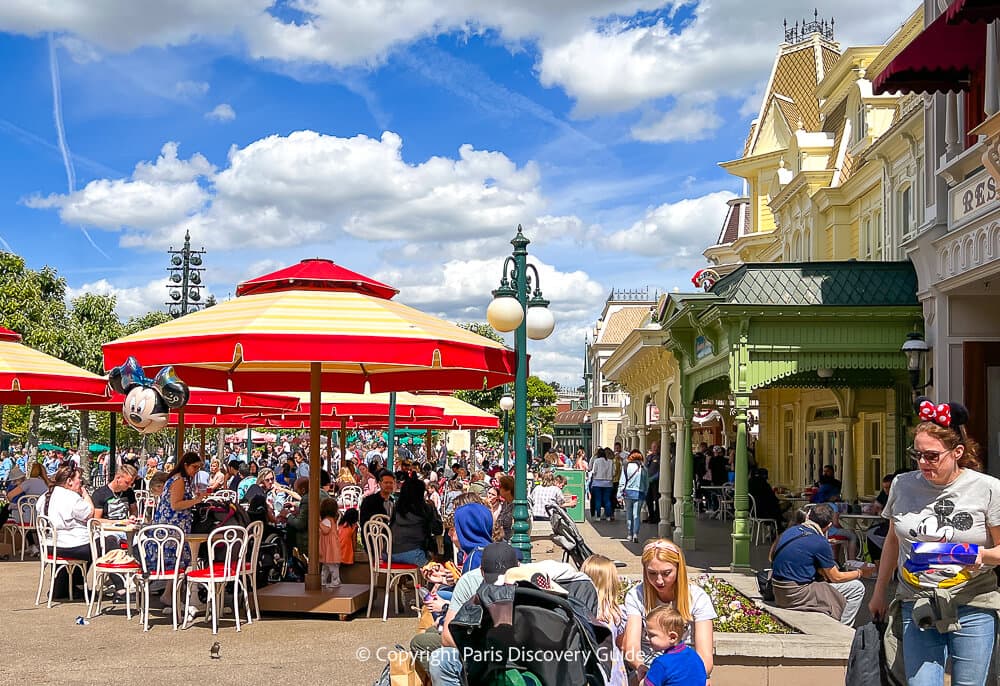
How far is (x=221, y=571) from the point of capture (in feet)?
30.1

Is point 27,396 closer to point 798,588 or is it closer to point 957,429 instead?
point 798,588

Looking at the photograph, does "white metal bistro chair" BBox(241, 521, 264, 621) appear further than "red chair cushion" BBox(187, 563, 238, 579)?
Yes

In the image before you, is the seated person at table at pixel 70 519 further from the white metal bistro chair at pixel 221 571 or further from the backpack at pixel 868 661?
the backpack at pixel 868 661

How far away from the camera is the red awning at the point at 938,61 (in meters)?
10.4

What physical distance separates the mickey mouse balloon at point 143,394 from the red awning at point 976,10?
7287 mm

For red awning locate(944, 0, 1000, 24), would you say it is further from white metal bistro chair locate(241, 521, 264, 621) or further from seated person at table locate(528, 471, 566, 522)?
seated person at table locate(528, 471, 566, 522)

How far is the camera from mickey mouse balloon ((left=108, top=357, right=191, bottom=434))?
9.40m

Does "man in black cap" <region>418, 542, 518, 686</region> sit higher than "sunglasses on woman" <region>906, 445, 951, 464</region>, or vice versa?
"sunglasses on woman" <region>906, 445, 951, 464</region>

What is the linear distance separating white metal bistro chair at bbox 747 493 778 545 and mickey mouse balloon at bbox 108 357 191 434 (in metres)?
11.5

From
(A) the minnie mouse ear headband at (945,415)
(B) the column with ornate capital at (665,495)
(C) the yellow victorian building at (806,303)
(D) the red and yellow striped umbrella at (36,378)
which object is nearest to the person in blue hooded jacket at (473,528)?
(A) the minnie mouse ear headband at (945,415)

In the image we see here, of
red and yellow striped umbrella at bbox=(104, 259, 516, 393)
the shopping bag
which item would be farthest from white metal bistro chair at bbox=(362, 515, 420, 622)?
the shopping bag

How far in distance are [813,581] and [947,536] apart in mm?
3977

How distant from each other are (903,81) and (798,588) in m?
5.32

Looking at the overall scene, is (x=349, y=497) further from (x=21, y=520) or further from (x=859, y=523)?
(x=859, y=523)
